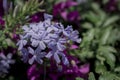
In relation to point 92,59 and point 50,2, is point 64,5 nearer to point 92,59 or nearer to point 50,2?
point 50,2

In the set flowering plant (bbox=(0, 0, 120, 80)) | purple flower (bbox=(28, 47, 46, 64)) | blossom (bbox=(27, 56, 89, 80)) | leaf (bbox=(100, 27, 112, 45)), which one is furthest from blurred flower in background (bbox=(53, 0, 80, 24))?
purple flower (bbox=(28, 47, 46, 64))

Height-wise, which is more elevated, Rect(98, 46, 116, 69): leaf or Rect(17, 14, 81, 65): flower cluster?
Rect(17, 14, 81, 65): flower cluster

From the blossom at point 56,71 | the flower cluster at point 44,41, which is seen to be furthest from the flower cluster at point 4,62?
the flower cluster at point 44,41

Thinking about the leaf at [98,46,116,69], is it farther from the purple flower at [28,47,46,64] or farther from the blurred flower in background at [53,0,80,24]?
the purple flower at [28,47,46,64]

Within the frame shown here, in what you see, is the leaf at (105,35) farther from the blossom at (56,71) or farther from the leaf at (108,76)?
the leaf at (108,76)

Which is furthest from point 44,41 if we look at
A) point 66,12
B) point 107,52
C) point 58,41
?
point 66,12

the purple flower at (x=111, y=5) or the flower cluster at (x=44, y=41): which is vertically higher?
the flower cluster at (x=44, y=41)

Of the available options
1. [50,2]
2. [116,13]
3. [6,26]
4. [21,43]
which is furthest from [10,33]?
[116,13]

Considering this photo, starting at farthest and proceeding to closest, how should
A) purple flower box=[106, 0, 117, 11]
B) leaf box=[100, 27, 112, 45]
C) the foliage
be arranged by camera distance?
1. purple flower box=[106, 0, 117, 11]
2. leaf box=[100, 27, 112, 45]
3. the foliage
